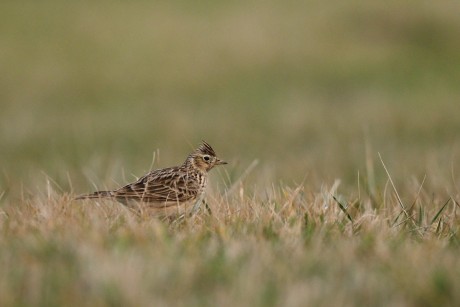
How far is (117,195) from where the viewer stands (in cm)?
617

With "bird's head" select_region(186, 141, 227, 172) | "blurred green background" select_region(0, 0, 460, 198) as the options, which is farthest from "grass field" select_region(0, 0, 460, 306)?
"bird's head" select_region(186, 141, 227, 172)

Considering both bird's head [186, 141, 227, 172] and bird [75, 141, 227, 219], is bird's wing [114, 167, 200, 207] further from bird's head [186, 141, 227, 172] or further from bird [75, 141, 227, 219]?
bird's head [186, 141, 227, 172]

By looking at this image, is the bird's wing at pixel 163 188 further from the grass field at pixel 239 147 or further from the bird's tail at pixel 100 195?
the grass field at pixel 239 147

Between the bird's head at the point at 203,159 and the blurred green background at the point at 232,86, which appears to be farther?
the blurred green background at the point at 232,86

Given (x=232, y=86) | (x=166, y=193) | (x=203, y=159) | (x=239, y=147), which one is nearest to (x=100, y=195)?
(x=166, y=193)

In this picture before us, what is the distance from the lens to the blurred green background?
44.9 feet

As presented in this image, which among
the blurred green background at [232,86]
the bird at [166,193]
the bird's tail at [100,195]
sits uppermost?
the bird's tail at [100,195]

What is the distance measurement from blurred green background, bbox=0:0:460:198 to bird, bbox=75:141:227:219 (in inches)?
69.1

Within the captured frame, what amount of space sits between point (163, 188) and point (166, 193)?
123 millimetres

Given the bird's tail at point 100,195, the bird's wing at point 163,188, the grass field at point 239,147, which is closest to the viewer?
the grass field at point 239,147

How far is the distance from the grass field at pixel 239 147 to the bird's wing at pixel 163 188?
0.15 meters

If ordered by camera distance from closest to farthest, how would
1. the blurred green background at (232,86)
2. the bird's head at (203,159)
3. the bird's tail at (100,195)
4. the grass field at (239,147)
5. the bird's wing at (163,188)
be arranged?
1. the grass field at (239,147)
2. the bird's tail at (100,195)
3. the bird's wing at (163,188)
4. the bird's head at (203,159)
5. the blurred green background at (232,86)

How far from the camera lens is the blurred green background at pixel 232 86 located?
44.9 ft

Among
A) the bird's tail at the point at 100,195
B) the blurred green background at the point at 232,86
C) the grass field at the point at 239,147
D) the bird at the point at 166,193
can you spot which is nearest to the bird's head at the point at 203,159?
the bird at the point at 166,193
